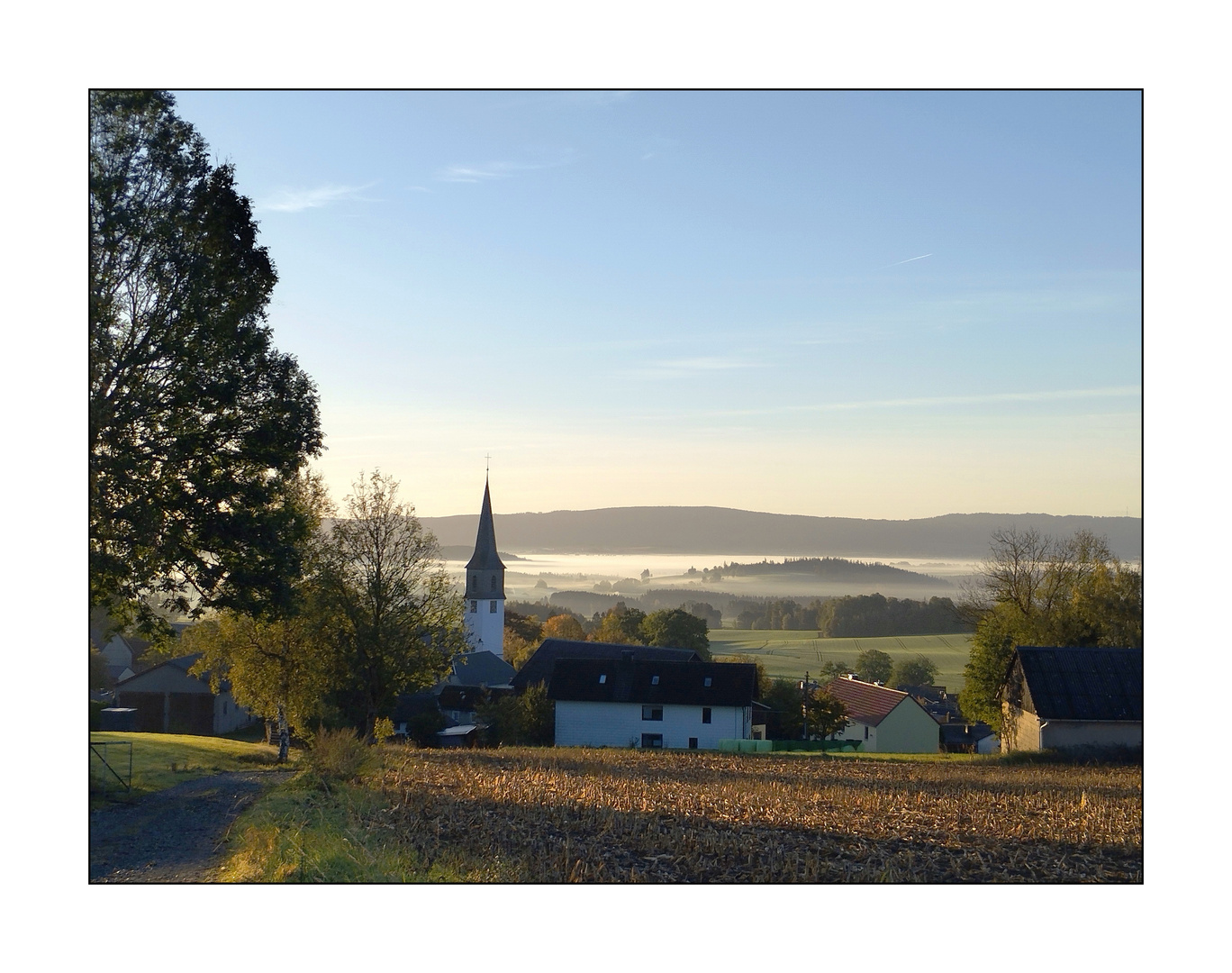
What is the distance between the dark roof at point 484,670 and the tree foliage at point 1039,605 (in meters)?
41.5

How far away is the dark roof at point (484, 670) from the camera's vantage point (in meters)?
76.1

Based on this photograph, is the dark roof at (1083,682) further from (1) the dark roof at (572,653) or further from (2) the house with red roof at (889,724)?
(1) the dark roof at (572,653)

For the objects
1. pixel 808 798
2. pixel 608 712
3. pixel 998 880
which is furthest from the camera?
pixel 608 712

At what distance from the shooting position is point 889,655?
278 ft

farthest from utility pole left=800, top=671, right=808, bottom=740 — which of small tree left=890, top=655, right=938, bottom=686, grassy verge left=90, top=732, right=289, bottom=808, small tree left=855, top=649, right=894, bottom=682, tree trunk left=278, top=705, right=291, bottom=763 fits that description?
tree trunk left=278, top=705, right=291, bottom=763

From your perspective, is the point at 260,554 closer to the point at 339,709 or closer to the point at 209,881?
the point at 209,881

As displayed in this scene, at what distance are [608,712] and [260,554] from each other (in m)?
35.0

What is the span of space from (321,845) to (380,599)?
56.7 feet

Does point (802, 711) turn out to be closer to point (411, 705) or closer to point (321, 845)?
point (411, 705)

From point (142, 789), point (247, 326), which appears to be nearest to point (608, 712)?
point (142, 789)

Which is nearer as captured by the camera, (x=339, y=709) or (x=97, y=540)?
(x=97, y=540)

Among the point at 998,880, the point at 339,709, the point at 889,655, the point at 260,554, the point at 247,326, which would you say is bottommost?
the point at 889,655

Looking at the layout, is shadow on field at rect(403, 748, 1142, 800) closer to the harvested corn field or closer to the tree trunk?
the harvested corn field

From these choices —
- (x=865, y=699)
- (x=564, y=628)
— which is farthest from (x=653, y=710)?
(x=564, y=628)
